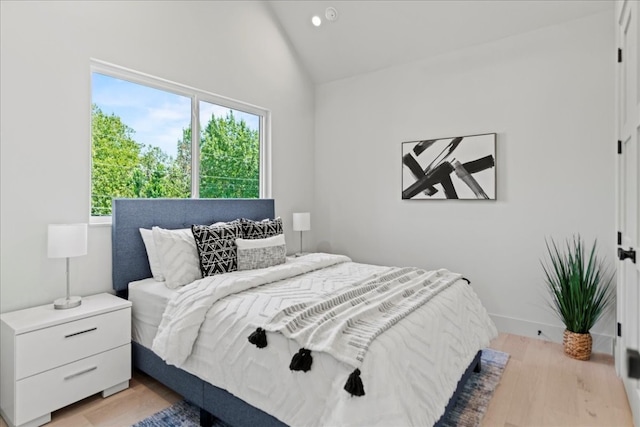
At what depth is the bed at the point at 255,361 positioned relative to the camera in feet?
4.68

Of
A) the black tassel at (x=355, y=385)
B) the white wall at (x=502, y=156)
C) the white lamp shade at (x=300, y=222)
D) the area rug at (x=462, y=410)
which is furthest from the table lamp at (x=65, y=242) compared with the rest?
the white wall at (x=502, y=156)

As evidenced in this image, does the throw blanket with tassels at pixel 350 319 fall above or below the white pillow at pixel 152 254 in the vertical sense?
below

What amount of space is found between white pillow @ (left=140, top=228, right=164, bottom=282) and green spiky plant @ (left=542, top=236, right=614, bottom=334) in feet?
10.2

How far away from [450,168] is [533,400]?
84.0 inches

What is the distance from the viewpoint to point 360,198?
441 cm

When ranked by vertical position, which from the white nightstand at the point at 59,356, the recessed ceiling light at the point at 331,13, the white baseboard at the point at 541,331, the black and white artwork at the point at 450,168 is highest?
the recessed ceiling light at the point at 331,13

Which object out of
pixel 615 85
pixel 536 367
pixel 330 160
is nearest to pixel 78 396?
pixel 536 367

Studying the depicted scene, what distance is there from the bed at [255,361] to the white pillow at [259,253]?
9.7 inches

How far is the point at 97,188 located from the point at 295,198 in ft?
7.22

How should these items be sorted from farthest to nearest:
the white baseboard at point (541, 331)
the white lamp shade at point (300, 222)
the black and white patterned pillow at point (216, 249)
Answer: the white lamp shade at point (300, 222) < the white baseboard at point (541, 331) < the black and white patterned pillow at point (216, 249)

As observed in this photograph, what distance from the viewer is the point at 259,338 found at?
1.66m

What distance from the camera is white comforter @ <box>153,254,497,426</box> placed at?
142 centimetres

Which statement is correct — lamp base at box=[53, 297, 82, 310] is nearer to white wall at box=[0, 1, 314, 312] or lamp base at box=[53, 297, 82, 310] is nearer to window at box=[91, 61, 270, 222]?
white wall at box=[0, 1, 314, 312]

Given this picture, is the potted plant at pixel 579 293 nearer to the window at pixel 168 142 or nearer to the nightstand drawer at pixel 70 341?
the window at pixel 168 142
